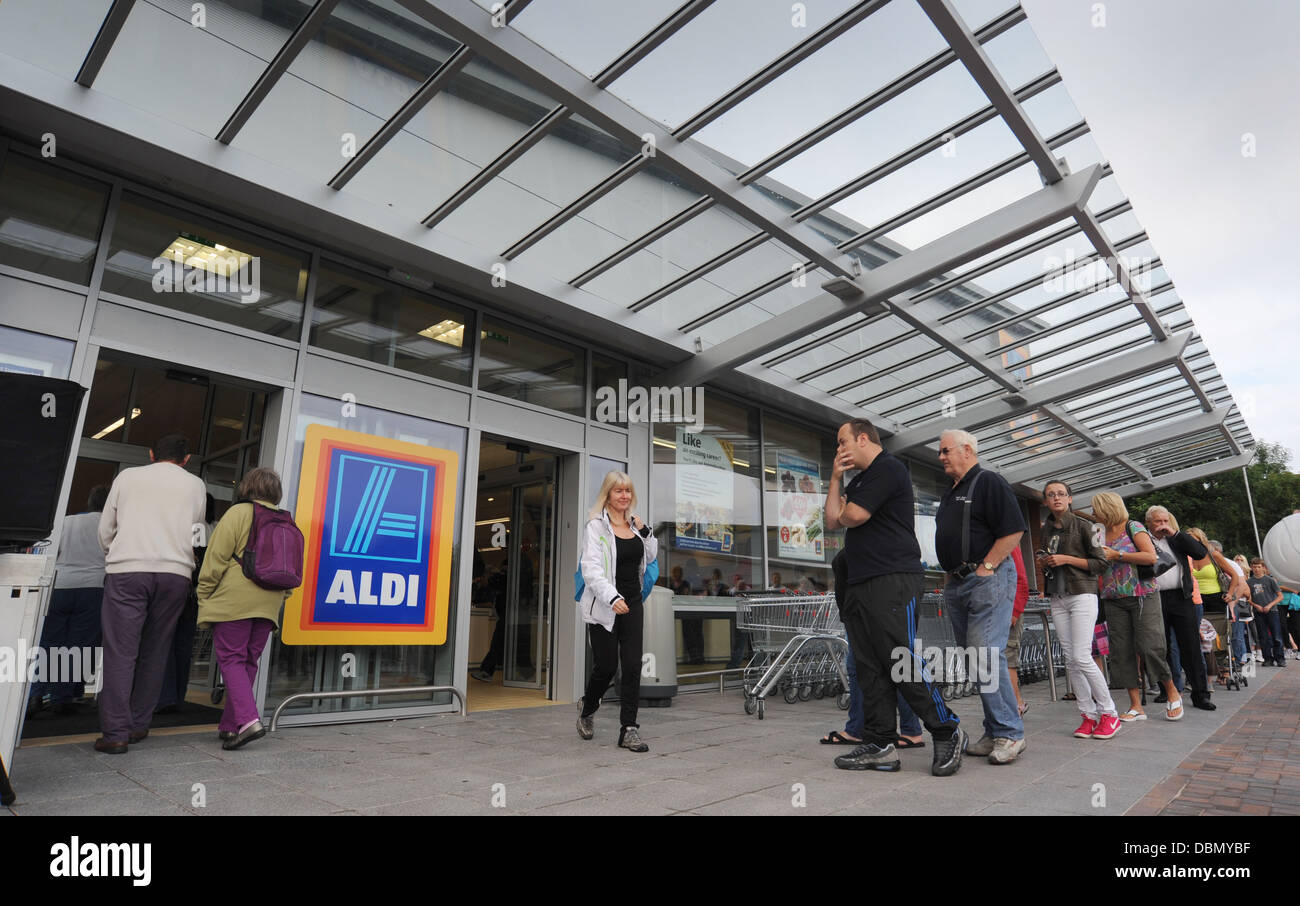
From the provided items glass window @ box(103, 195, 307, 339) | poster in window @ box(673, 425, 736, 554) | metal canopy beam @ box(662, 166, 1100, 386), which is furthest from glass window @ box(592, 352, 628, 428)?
glass window @ box(103, 195, 307, 339)

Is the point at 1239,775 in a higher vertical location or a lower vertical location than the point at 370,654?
lower

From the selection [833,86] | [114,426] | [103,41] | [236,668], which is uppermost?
[833,86]

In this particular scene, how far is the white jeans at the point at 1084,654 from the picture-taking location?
5.14 meters

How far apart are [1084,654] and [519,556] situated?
5.86m

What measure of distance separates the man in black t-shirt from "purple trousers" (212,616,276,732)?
3505mm

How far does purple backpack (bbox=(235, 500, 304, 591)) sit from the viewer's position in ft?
15.1

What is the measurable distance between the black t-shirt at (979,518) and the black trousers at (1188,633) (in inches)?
142

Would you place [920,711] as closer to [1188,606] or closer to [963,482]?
[963,482]

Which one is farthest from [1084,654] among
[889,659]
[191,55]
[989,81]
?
[191,55]

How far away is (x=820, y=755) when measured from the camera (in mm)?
4543

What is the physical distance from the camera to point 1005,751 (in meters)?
4.15

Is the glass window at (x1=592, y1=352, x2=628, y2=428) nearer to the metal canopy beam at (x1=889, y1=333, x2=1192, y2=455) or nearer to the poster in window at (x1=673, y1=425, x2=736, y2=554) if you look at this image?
the poster in window at (x1=673, y1=425, x2=736, y2=554)

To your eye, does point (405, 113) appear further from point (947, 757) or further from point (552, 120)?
point (947, 757)
